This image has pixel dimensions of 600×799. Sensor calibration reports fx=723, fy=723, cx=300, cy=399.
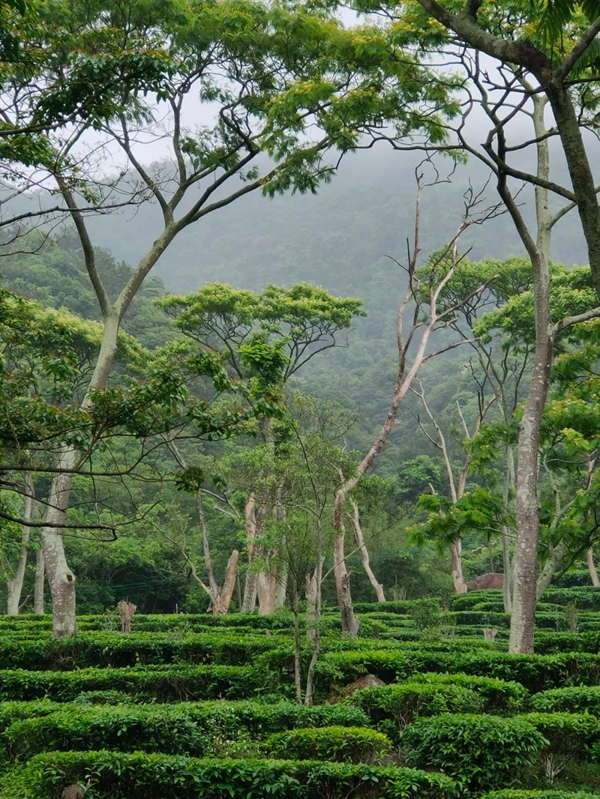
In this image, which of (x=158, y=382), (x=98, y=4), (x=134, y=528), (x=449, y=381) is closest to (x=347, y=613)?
(x=158, y=382)

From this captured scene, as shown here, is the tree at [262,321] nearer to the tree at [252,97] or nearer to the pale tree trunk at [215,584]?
the pale tree trunk at [215,584]

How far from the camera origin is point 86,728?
19.9ft

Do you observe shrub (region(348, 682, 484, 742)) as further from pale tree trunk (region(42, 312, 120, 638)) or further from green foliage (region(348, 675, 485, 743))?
pale tree trunk (region(42, 312, 120, 638))

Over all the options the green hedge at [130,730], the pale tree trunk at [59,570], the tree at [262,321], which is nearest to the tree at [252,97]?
the pale tree trunk at [59,570]

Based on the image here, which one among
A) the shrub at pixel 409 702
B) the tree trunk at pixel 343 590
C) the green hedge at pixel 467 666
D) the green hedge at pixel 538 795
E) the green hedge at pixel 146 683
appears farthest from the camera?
the tree trunk at pixel 343 590

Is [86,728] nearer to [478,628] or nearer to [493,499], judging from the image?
[493,499]

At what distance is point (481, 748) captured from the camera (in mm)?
5863

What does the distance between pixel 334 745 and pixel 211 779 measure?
1.08 m

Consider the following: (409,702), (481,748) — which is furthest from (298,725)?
(481,748)

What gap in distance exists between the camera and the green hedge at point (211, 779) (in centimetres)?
525

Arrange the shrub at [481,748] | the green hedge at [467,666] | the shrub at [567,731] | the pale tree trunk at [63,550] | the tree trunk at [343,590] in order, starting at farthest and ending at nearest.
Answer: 1. the tree trunk at [343,590]
2. the pale tree trunk at [63,550]
3. the green hedge at [467,666]
4. the shrub at [567,731]
5. the shrub at [481,748]

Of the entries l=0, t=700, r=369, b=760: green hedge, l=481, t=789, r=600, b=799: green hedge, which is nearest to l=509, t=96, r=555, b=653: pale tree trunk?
l=0, t=700, r=369, b=760: green hedge

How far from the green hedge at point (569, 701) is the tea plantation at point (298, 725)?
0.01 meters

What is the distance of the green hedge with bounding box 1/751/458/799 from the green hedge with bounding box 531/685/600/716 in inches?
78.8
